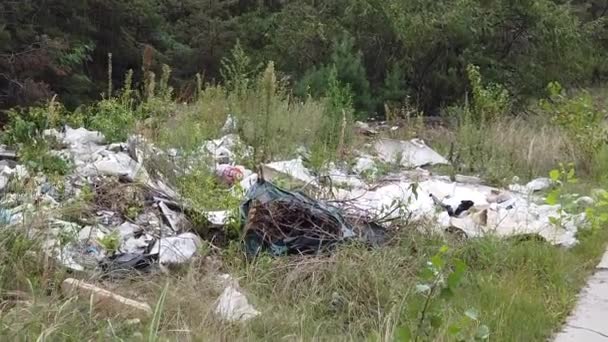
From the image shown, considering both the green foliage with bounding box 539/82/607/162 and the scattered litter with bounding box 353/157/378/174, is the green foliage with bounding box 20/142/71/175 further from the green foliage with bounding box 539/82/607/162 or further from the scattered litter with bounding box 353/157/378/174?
the green foliage with bounding box 539/82/607/162

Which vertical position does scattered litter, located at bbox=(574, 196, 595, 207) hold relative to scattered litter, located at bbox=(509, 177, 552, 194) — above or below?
above

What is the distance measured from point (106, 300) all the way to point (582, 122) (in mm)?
6640

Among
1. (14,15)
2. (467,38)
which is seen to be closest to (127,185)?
(467,38)

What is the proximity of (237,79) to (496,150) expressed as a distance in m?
3.04

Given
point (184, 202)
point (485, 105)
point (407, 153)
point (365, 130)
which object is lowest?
point (365, 130)

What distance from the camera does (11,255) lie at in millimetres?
3912

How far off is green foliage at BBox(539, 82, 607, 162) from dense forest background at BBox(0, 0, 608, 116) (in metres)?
2.93

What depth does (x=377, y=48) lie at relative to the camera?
45.3 feet

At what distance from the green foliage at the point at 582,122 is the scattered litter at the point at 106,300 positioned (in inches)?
243

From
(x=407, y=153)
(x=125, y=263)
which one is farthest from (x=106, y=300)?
(x=407, y=153)

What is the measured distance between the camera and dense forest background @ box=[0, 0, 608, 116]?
42.1 feet

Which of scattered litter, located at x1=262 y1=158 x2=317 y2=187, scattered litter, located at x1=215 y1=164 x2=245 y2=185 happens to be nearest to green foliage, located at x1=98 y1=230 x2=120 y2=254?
scattered litter, located at x1=215 y1=164 x2=245 y2=185

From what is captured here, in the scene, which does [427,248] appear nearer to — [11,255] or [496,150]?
[11,255]

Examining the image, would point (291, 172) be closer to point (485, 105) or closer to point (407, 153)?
point (407, 153)
